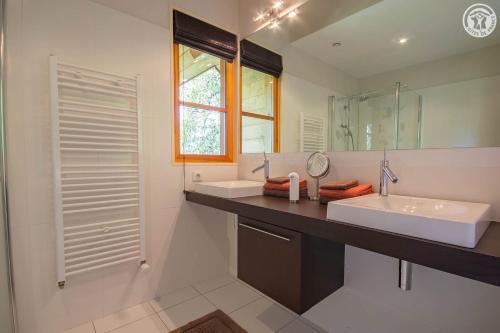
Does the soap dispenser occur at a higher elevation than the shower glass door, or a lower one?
higher

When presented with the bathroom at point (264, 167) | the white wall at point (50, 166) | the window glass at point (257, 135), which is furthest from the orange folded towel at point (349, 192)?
the white wall at point (50, 166)

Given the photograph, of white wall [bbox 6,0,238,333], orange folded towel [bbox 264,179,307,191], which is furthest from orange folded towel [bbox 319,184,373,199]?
white wall [bbox 6,0,238,333]

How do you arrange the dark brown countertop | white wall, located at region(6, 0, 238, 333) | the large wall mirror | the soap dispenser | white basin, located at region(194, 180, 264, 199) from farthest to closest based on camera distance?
white basin, located at region(194, 180, 264, 199)
the soap dispenser
white wall, located at region(6, 0, 238, 333)
the large wall mirror
the dark brown countertop

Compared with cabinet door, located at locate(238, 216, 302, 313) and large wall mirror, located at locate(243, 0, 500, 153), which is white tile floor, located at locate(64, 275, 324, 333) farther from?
large wall mirror, located at locate(243, 0, 500, 153)

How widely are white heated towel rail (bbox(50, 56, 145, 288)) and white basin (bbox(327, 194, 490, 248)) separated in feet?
4.52

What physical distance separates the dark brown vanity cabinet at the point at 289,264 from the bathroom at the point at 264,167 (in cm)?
1

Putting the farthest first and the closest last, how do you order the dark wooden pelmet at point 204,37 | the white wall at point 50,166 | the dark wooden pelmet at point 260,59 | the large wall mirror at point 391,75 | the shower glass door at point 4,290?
1. the dark wooden pelmet at point 260,59
2. the dark wooden pelmet at point 204,37
3. the white wall at point 50,166
4. the shower glass door at point 4,290
5. the large wall mirror at point 391,75

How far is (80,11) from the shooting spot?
5.16ft

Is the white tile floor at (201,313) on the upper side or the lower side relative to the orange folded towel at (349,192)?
lower

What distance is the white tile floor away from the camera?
5.22 ft

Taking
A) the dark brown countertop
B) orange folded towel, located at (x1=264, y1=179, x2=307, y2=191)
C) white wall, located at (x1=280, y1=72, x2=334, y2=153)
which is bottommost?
the dark brown countertop

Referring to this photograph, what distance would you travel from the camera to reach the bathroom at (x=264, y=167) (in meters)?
1.19

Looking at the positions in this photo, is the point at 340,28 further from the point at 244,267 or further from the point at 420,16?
the point at 244,267

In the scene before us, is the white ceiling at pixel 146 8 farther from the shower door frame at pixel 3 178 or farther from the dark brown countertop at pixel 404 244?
the dark brown countertop at pixel 404 244
